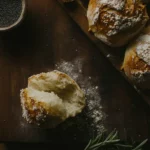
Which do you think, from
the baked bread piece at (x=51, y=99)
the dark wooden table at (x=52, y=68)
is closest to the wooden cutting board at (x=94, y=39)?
the dark wooden table at (x=52, y=68)

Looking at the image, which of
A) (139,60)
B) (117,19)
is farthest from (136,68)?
(117,19)

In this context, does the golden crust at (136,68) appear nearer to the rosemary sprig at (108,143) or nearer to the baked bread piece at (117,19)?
the baked bread piece at (117,19)

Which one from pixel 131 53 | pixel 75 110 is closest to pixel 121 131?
pixel 75 110

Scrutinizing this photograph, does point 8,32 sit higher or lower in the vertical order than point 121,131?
higher

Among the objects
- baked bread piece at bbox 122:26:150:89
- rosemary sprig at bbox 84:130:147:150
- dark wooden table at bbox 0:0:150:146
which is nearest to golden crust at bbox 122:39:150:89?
baked bread piece at bbox 122:26:150:89

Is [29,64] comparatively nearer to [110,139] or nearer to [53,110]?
[53,110]

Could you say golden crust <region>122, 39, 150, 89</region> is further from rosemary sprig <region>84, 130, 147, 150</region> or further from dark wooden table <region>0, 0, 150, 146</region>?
rosemary sprig <region>84, 130, 147, 150</region>

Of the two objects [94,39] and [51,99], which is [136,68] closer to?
[94,39]
